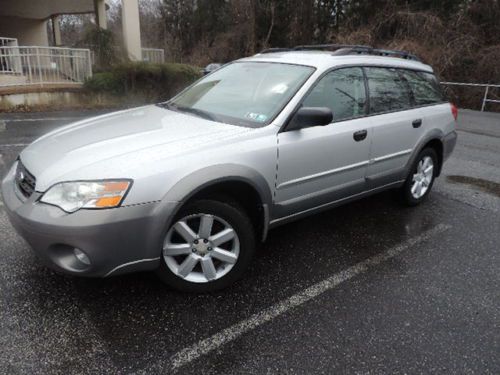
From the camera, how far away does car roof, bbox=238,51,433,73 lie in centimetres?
350

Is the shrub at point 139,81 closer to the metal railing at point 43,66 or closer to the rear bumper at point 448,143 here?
the metal railing at point 43,66

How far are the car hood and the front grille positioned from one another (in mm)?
41

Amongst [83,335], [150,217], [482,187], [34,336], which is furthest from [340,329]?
[482,187]

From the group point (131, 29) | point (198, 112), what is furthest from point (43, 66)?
point (198, 112)

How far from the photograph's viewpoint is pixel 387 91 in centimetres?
404

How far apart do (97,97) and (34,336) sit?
36.6 feet

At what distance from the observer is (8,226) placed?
3807 millimetres

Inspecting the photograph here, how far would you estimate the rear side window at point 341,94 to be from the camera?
3.38m

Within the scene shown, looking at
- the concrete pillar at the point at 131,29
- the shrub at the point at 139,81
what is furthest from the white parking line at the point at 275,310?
the concrete pillar at the point at 131,29

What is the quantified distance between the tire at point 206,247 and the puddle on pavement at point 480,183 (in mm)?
3916

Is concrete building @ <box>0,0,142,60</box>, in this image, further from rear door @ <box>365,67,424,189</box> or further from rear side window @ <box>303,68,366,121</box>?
rear side window @ <box>303,68,366,121</box>

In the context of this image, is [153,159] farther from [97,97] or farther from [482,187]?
[97,97]

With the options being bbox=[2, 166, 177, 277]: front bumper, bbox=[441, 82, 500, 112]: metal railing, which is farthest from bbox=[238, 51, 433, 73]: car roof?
bbox=[441, 82, 500, 112]: metal railing

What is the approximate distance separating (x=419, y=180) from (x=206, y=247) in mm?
2884
